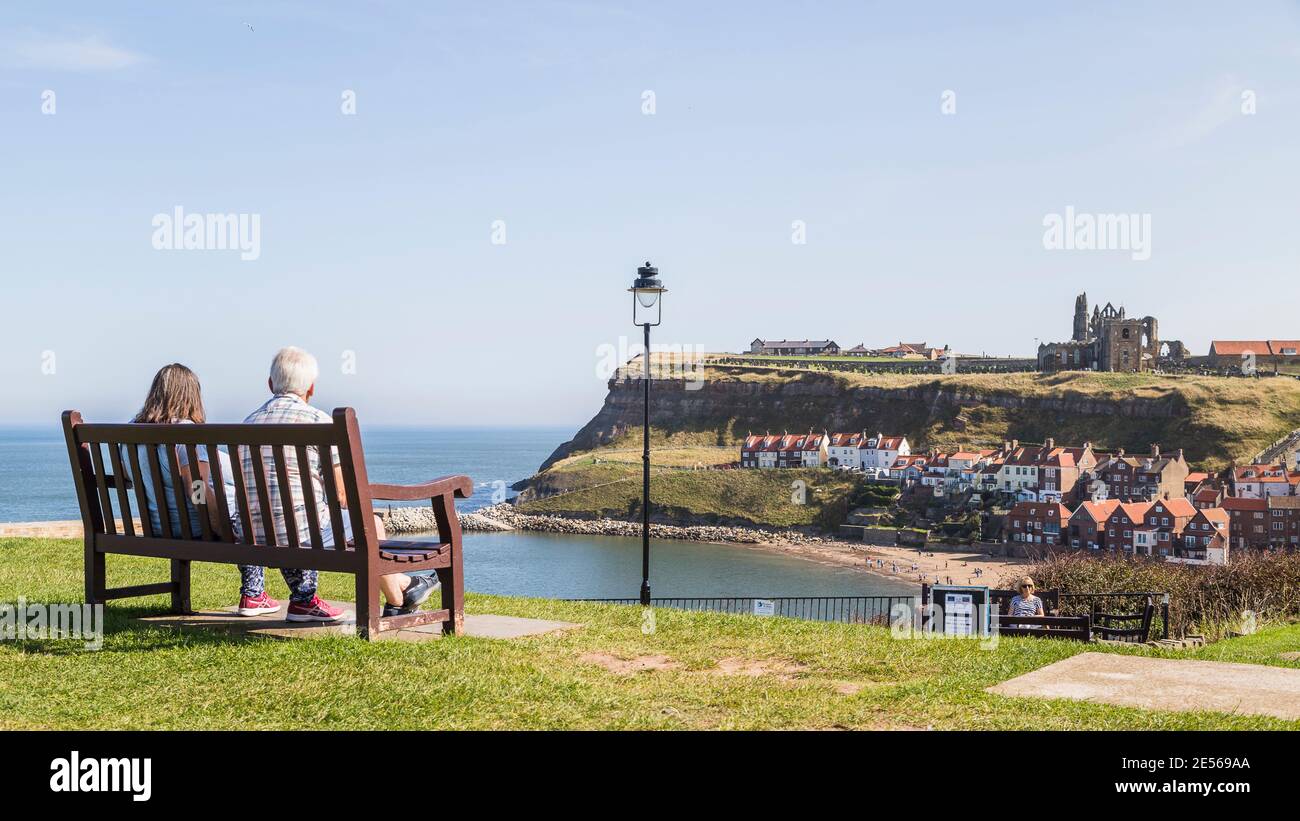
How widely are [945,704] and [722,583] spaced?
7107 cm

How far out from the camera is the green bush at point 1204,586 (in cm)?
1753

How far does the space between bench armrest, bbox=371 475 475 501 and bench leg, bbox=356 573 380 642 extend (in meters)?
0.46

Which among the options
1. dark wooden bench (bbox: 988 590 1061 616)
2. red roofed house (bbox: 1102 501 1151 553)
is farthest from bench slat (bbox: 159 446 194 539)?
red roofed house (bbox: 1102 501 1151 553)

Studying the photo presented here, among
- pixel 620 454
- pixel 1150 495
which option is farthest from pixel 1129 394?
pixel 620 454

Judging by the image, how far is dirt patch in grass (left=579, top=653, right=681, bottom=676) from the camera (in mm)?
5719

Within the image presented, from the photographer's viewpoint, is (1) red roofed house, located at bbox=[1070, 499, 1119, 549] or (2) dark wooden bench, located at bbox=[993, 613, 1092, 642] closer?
(2) dark wooden bench, located at bbox=[993, 613, 1092, 642]

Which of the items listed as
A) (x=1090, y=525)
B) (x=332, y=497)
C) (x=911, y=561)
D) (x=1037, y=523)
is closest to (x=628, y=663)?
(x=332, y=497)

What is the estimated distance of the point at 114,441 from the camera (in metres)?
6.51

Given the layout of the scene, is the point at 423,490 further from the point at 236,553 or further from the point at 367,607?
the point at 236,553

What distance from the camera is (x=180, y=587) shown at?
7211mm

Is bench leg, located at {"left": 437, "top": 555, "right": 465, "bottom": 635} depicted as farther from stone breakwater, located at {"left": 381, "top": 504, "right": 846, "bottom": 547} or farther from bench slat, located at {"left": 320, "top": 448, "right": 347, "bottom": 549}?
stone breakwater, located at {"left": 381, "top": 504, "right": 846, "bottom": 547}

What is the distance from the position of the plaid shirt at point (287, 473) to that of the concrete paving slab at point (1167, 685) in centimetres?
390

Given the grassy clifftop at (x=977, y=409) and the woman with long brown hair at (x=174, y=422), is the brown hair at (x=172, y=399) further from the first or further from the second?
the grassy clifftop at (x=977, y=409)

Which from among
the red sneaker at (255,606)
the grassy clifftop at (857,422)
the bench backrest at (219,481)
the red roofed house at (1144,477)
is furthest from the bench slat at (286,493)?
the grassy clifftop at (857,422)
